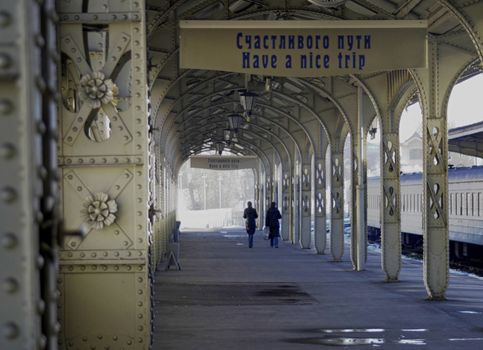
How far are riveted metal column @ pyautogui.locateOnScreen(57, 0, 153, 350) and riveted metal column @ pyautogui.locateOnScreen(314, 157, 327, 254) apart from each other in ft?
60.9

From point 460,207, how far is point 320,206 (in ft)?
13.7

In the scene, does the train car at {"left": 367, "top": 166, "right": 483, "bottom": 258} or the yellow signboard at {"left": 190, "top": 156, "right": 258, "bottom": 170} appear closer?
the train car at {"left": 367, "top": 166, "right": 483, "bottom": 258}

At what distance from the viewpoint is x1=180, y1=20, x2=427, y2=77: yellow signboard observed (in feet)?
28.3

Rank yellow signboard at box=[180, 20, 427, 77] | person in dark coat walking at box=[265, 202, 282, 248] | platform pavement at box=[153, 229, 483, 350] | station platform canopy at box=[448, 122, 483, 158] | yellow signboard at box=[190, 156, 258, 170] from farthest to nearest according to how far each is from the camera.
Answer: yellow signboard at box=[190, 156, 258, 170] → person in dark coat walking at box=[265, 202, 282, 248] → station platform canopy at box=[448, 122, 483, 158] → platform pavement at box=[153, 229, 483, 350] → yellow signboard at box=[180, 20, 427, 77]

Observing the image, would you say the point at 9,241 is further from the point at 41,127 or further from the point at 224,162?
the point at 224,162

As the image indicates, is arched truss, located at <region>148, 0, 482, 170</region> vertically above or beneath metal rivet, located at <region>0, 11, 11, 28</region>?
above

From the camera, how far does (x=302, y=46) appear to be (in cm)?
885

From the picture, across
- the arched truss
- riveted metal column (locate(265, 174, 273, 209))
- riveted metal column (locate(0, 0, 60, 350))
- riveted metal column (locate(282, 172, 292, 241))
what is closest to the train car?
riveted metal column (locate(282, 172, 292, 241))

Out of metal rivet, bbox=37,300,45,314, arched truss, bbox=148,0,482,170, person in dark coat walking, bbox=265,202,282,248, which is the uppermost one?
arched truss, bbox=148,0,482,170

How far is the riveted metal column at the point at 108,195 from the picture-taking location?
20.2 ft

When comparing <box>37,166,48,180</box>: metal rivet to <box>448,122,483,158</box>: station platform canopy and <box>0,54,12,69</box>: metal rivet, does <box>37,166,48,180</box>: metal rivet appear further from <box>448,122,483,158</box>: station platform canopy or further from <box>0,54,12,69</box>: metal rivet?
<box>448,122,483,158</box>: station platform canopy

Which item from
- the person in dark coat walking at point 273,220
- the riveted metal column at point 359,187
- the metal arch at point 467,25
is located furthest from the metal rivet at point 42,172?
the person in dark coat walking at point 273,220

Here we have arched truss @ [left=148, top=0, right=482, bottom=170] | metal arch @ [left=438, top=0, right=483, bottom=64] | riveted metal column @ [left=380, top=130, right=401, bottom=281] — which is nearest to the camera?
metal arch @ [left=438, top=0, right=483, bottom=64]

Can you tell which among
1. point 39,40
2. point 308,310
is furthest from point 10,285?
point 308,310
